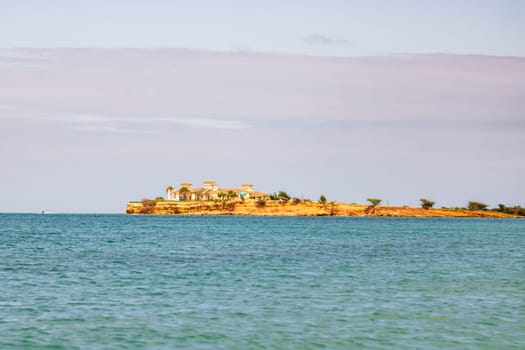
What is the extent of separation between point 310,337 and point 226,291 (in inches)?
401

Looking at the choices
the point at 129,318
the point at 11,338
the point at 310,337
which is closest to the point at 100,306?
the point at 129,318

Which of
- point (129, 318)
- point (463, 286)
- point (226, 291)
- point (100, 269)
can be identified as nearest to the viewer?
point (129, 318)

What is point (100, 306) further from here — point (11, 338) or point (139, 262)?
point (139, 262)

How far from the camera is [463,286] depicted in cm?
3519

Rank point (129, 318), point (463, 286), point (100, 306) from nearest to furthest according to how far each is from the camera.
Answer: point (129, 318), point (100, 306), point (463, 286)

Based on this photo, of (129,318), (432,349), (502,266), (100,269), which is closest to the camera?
(432,349)

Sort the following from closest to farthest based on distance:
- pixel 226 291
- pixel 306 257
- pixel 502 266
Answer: pixel 226 291
pixel 502 266
pixel 306 257

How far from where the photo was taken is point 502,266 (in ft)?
153

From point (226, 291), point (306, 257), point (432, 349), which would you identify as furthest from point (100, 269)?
point (432, 349)

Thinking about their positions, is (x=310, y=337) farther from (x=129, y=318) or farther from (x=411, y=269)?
(x=411, y=269)

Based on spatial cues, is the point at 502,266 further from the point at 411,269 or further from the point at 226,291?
the point at 226,291

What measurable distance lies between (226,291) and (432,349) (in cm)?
1276

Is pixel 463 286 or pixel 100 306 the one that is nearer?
pixel 100 306

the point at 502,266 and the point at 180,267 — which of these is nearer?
the point at 180,267
